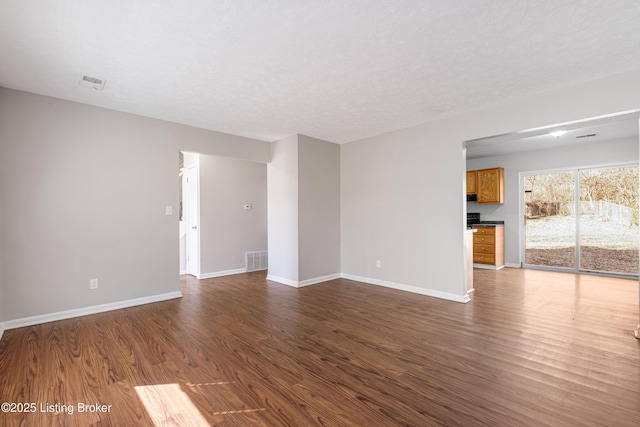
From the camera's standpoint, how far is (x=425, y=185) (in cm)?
454

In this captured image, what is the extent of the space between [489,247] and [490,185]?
55.2 inches

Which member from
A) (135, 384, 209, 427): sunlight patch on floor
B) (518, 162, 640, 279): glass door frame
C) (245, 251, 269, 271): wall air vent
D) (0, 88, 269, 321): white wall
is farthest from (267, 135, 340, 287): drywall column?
Result: (518, 162, 640, 279): glass door frame

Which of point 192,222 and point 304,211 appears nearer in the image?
point 304,211

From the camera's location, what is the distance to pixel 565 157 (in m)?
6.02

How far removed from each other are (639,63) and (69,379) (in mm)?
5467

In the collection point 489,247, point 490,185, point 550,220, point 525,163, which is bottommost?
point 489,247

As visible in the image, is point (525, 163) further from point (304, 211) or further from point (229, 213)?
point (229, 213)

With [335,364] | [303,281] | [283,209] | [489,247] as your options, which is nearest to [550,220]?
[489,247]

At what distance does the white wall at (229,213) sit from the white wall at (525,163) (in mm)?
5172

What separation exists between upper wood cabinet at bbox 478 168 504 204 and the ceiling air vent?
7.07 m

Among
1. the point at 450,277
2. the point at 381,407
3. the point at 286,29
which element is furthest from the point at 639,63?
the point at 381,407

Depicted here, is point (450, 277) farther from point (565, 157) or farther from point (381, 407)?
point (565, 157)

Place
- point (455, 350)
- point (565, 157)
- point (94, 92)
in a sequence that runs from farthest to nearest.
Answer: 1. point (565, 157)
2. point (94, 92)
3. point (455, 350)

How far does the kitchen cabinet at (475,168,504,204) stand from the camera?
665 cm
